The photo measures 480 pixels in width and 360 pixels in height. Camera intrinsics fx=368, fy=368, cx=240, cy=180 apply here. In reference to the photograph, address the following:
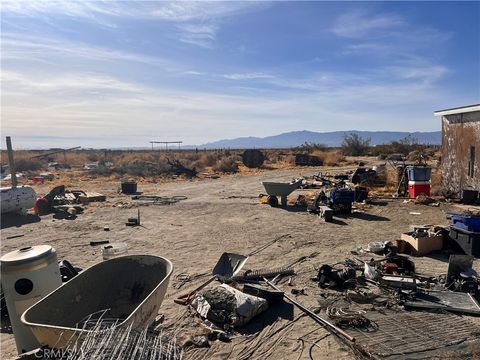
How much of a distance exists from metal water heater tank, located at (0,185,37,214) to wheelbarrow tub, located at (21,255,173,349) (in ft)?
39.2

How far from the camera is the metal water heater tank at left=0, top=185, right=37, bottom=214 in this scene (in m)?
14.8

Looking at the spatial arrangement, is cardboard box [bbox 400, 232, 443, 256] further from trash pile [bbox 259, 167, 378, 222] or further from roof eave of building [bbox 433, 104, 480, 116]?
roof eave of building [bbox 433, 104, 480, 116]

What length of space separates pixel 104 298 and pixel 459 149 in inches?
676

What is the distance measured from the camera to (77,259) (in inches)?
378

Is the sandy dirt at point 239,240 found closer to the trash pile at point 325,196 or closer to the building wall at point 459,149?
the trash pile at point 325,196

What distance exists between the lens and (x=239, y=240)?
1121 centimetres

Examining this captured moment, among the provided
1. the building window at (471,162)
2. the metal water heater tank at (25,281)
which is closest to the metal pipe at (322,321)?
the metal water heater tank at (25,281)

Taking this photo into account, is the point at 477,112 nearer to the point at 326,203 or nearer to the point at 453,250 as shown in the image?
the point at 326,203

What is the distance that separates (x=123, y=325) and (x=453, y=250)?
883 centimetres

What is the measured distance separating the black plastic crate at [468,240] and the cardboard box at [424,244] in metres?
0.37

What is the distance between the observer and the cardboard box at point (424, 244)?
9258mm

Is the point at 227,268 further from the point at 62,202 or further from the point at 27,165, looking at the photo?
the point at 27,165

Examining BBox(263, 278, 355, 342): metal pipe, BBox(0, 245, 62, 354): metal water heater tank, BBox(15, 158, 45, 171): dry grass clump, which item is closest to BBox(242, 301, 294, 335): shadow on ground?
BBox(263, 278, 355, 342): metal pipe

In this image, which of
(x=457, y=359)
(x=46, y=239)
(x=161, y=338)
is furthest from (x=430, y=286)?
(x=46, y=239)
